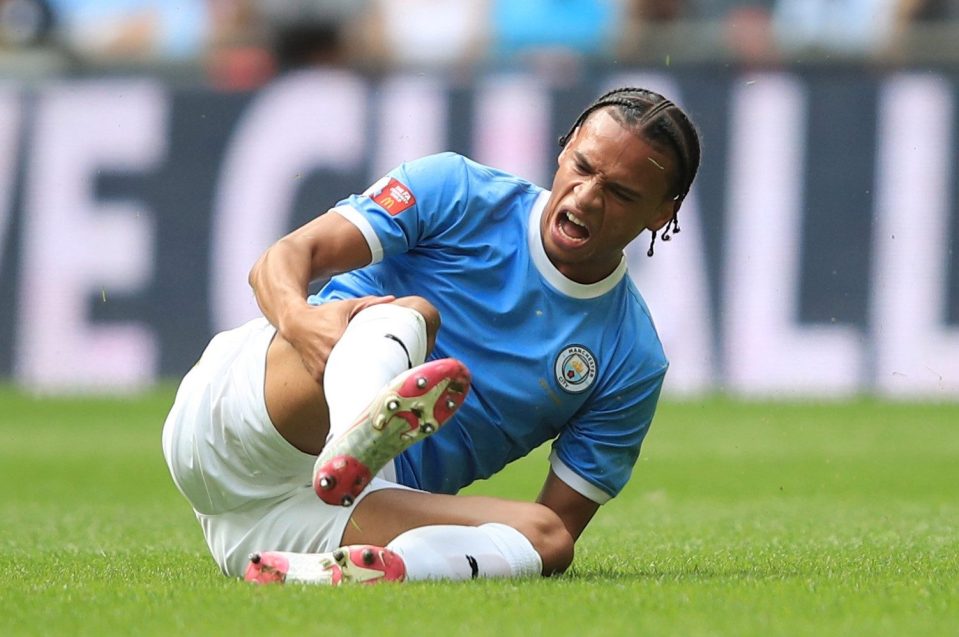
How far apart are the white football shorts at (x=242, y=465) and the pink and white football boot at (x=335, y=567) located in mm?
241

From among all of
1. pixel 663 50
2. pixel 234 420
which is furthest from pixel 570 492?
pixel 663 50

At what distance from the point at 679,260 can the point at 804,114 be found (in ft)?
4.32

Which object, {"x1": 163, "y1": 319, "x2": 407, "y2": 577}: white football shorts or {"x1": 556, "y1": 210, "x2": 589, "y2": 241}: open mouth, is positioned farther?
{"x1": 556, "y1": 210, "x2": 589, "y2": 241}: open mouth

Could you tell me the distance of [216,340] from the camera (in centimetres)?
451

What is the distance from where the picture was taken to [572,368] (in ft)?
14.9

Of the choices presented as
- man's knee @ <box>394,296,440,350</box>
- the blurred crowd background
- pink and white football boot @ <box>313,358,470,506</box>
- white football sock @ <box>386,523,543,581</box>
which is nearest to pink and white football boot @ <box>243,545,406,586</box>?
white football sock @ <box>386,523,543,581</box>

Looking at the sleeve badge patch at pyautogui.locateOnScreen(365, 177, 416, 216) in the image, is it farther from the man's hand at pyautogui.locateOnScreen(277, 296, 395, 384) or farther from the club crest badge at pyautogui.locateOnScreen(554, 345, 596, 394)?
→ the club crest badge at pyautogui.locateOnScreen(554, 345, 596, 394)

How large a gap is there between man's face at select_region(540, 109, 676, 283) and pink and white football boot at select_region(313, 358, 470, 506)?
913mm

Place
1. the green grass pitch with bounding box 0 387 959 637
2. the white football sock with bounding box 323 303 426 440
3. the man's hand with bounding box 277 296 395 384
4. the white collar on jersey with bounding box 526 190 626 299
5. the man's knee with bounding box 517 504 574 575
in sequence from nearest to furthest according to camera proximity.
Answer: the green grass pitch with bounding box 0 387 959 637 → the white football sock with bounding box 323 303 426 440 → the man's hand with bounding box 277 296 395 384 → the man's knee with bounding box 517 504 574 575 → the white collar on jersey with bounding box 526 190 626 299

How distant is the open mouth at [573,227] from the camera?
14.7 ft

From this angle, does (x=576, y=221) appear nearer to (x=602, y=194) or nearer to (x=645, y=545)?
(x=602, y=194)

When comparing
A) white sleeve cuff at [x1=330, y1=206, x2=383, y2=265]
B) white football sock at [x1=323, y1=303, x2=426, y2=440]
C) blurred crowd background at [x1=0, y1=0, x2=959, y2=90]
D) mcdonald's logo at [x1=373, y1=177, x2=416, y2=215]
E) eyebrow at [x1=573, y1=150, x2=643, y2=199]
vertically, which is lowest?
white football sock at [x1=323, y1=303, x2=426, y2=440]

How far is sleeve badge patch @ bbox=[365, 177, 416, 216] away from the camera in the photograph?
450 cm

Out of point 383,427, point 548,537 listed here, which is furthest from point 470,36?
point 383,427
